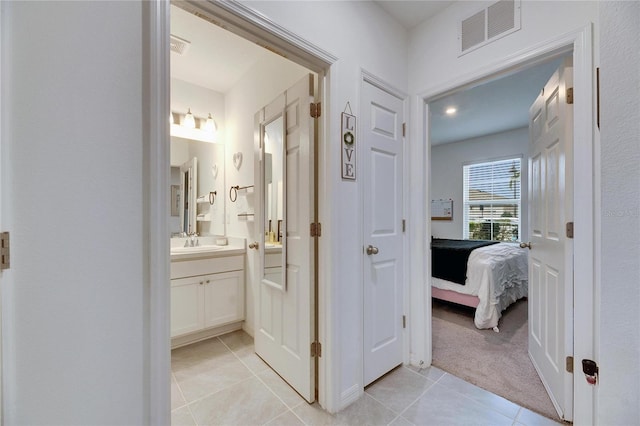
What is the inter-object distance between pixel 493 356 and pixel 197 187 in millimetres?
3230

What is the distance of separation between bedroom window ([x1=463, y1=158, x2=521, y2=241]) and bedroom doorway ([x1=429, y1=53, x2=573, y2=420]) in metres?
0.02

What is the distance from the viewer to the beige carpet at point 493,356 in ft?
5.64

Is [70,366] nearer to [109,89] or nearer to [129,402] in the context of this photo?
[129,402]

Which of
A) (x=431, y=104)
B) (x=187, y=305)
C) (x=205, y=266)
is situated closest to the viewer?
(x=187, y=305)

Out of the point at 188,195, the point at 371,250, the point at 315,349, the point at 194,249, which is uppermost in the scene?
the point at 188,195

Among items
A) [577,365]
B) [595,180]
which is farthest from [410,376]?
[595,180]

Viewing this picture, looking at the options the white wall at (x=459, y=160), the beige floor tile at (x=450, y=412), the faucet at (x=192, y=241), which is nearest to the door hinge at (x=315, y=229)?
the beige floor tile at (x=450, y=412)

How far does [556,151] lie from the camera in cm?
163

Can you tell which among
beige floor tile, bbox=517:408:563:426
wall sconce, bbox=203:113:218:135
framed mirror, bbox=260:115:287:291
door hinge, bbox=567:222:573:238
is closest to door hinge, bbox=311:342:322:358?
framed mirror, bbox=260:115:287:291

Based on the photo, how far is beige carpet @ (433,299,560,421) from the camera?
172 centimetres

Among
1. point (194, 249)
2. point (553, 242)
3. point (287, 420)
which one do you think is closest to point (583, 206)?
point (553, 242)

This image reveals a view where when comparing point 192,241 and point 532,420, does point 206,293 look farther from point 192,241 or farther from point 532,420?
point 532,420

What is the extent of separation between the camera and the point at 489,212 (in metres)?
5.26

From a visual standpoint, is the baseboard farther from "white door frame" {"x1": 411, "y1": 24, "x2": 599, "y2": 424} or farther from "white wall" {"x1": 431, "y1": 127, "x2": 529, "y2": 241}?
"white wall" {"x1": 431, "y1": 127, "x2": 529, "y2": 241}
